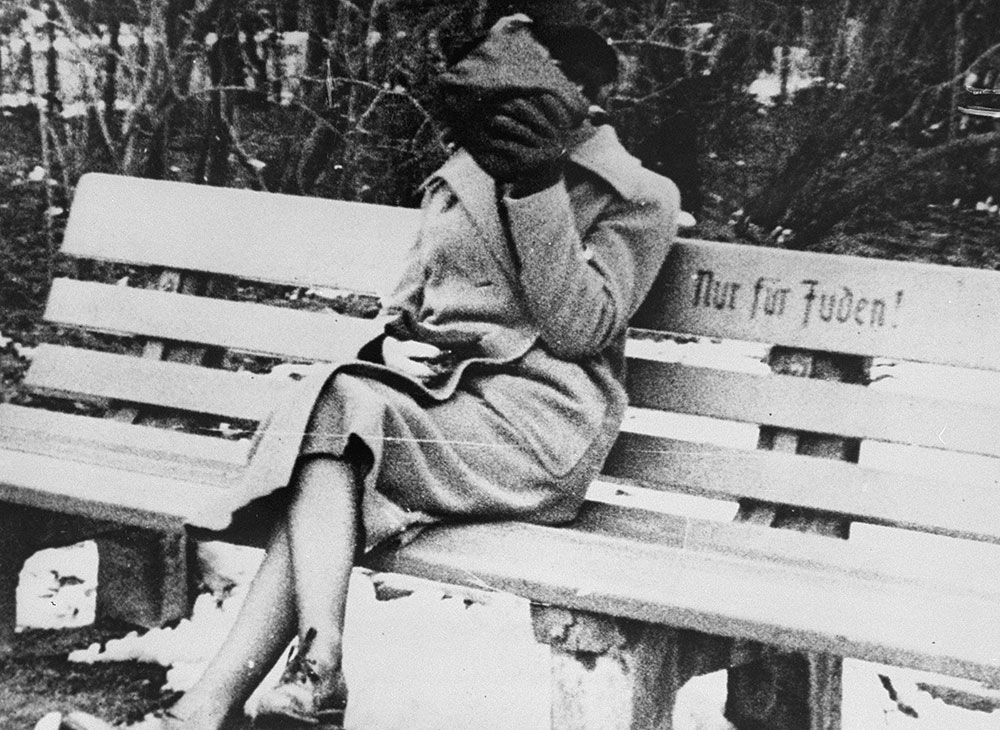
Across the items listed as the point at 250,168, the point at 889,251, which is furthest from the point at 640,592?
the point at 250,168

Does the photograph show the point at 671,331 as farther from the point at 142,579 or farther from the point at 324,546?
the point at 142,579

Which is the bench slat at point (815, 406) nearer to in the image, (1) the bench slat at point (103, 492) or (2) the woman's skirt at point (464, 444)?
(2) the woman's skirt at point (464, 444)

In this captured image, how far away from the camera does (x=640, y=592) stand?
5.42 ft

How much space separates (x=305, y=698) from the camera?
1.55m

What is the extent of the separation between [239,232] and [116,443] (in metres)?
0.60

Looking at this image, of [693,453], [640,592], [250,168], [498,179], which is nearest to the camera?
[640,592]

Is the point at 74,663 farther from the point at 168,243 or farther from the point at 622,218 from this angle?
the point at 622,218

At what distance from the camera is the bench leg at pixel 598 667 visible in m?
1.65

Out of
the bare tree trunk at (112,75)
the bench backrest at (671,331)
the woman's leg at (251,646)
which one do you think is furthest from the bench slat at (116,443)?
the bare tree trunk at (112,75)

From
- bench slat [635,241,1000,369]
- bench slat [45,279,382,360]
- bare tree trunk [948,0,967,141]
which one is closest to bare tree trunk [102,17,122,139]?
bench slat [45,279,382,360]

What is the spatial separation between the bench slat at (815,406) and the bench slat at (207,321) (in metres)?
0.70

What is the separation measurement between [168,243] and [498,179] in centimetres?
110

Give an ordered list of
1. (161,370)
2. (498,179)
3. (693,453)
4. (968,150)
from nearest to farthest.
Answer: (498,179), (693,453), (968,150), (161,370)

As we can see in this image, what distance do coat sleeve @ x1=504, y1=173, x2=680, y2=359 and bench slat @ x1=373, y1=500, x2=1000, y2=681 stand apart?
378 mm
